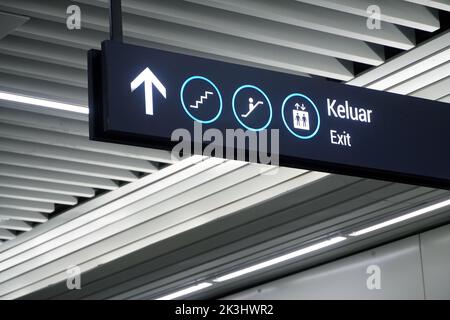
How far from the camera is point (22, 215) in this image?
9.89 m

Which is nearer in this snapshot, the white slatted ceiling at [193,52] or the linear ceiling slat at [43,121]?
the white slatted ceiling at [193,52]

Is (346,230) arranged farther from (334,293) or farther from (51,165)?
(51,165)

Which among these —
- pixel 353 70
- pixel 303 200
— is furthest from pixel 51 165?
pixel 353 70

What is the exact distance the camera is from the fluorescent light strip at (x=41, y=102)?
7.45 meters

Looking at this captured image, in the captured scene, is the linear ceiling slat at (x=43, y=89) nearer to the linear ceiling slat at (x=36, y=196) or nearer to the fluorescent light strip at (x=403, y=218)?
the linear ceiling slat at (x=36, y=196)

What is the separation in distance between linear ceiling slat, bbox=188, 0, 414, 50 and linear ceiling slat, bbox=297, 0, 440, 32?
0.19 metres

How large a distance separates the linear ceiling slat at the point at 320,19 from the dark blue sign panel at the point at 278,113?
1.20 m

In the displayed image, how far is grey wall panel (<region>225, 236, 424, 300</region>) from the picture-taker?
9.86 meters

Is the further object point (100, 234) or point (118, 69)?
point (100, 234)

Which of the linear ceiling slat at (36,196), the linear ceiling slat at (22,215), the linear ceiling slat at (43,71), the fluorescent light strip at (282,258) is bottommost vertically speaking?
the fluorescent light strip at (282,258)

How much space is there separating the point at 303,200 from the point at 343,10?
250 centimetres

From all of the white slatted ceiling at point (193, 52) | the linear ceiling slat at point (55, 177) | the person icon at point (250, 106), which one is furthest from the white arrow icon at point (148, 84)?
the linear ceiling slat at point (55, 177)

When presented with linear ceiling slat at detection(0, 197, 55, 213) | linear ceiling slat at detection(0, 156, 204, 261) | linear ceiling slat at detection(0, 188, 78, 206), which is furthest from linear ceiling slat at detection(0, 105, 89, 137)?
linear ceiling slat at detection(0, 197, 55, 213)

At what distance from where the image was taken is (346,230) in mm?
9727
